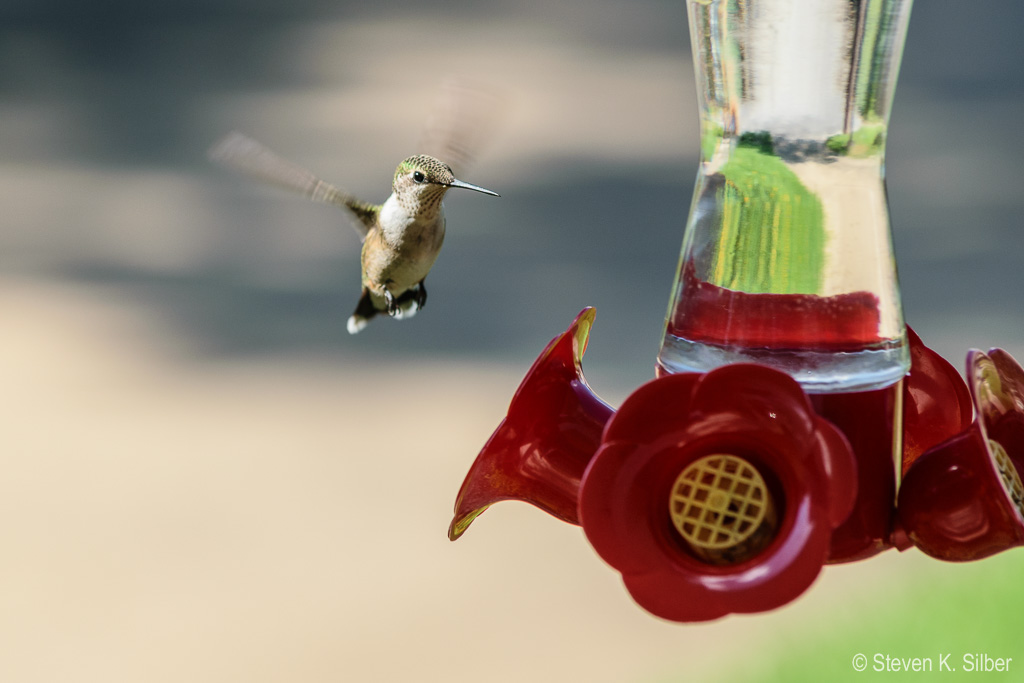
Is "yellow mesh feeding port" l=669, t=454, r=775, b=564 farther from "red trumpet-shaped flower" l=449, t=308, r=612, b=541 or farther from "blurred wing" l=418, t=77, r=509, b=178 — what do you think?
"blurred wing" l=418, t=77, r=509, b=178

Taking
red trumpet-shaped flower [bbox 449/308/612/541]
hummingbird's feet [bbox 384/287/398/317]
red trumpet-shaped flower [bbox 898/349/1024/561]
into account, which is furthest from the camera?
hummingbird's feet [bbox 384/287/398/317]

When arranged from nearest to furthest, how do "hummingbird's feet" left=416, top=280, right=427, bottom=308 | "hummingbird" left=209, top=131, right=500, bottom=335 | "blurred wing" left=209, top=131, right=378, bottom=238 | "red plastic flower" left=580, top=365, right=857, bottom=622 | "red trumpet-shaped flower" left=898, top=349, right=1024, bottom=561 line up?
"red plastic flower" left=580, top=365, right=857, bottom=622 → "red trumpet-shaped flower" left=898, top=349, right=1024, bottom=561 → "blurred wing" left=209, top=131, right=378, bottom=238 → "hummingbird" left=209, top=131, right=500, bottom=335 → "hummingbird's feet" left=416, top=280, right=427, bottom=308

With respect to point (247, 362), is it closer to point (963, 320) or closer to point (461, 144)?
point (963, 320)

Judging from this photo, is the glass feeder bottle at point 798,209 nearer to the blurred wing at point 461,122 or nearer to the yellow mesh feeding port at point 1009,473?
the yellow mesh feeding port at point 1009,473

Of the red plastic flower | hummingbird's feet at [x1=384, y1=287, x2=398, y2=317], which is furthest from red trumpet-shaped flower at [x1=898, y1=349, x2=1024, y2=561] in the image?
hummingbird's feet at [x1=384, y1=287, x2=398, y2=317]

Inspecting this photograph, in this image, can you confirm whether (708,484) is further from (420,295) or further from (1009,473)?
(420,295)

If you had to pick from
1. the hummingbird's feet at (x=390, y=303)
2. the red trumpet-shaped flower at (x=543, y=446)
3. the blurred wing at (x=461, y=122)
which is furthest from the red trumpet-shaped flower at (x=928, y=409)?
the hummingbird's feet at (x=390, y=303)

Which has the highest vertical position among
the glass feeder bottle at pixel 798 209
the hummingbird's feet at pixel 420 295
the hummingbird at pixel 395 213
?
the glass feeder bottle at pixel 798 209
